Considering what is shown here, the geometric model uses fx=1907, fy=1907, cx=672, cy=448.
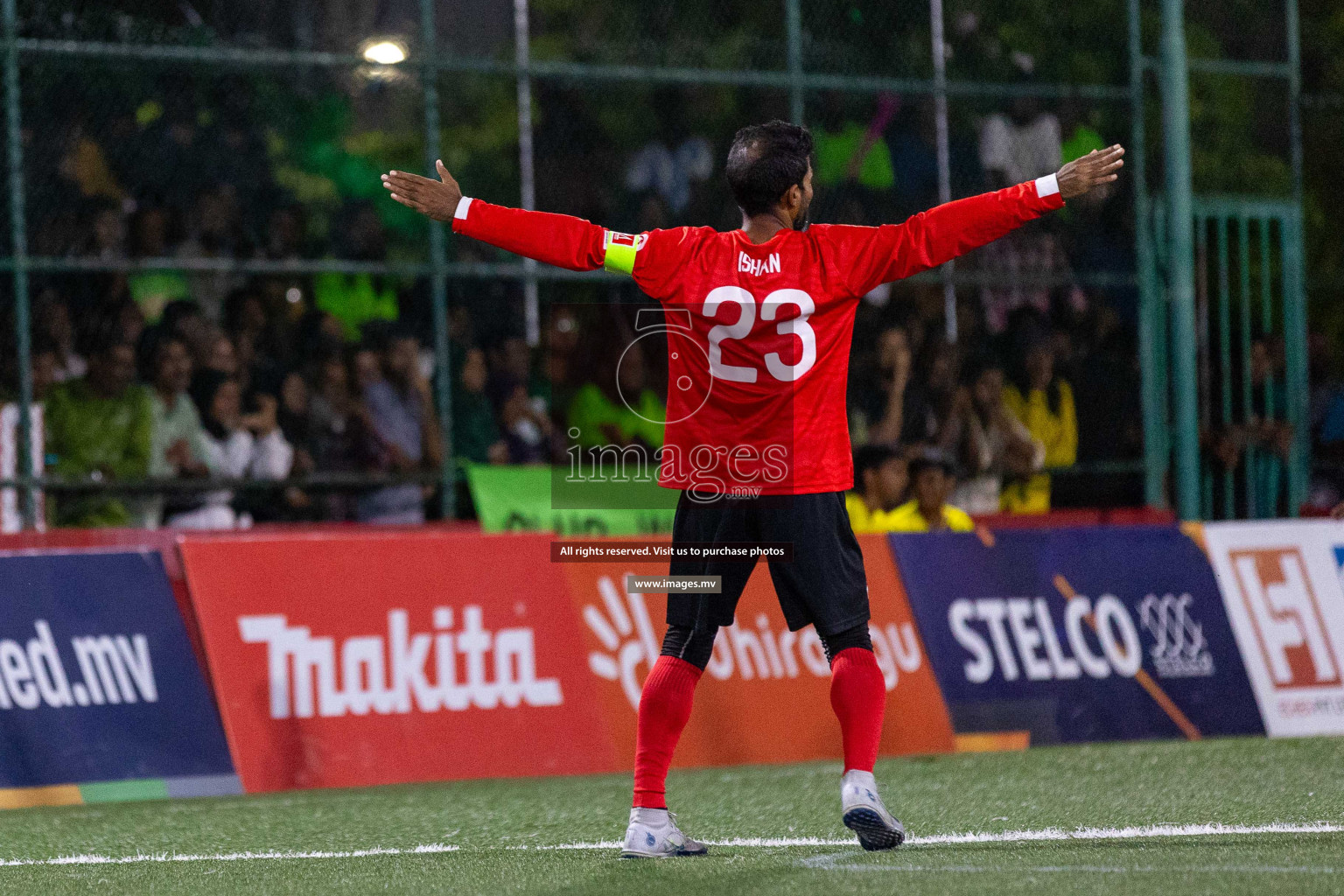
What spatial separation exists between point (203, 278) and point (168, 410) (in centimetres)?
102

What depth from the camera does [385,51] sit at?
37.2 ft

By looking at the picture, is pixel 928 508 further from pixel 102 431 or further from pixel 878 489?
pixel 102 431

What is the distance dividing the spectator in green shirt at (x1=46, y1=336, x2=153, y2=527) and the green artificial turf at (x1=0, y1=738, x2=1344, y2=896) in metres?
2.92

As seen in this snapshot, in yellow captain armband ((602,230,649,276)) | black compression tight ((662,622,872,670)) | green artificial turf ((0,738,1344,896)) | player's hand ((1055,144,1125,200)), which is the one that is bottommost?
green artificial turf ((0,738,1344,896))

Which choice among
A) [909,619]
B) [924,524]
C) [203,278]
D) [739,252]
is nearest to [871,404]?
[924,524]

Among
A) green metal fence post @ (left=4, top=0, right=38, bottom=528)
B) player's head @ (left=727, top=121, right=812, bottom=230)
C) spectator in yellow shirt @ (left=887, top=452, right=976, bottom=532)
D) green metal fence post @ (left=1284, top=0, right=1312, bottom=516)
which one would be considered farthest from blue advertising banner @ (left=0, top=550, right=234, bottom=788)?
green metal fence post @ (left=1284, top=0, right=1312, bottom=516)

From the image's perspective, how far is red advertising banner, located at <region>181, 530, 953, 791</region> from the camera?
26.9 feet

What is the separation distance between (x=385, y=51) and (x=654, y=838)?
23.0ft

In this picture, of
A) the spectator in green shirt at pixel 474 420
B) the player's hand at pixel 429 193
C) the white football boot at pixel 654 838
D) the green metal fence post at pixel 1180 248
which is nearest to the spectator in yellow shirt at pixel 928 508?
the green metal fence post at pixel 1180 248

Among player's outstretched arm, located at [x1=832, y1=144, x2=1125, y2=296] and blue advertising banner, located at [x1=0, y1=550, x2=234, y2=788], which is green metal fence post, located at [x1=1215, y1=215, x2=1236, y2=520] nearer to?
blue advertising banner, located at [x1=0, y1=550, x2=234, y2=788]

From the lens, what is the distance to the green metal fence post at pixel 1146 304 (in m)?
12.7

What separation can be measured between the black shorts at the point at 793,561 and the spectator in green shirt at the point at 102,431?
18.5ft

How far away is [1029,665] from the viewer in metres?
9.22

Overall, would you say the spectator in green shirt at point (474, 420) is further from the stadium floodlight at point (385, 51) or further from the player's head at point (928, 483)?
the player's head at point (928, 483)
